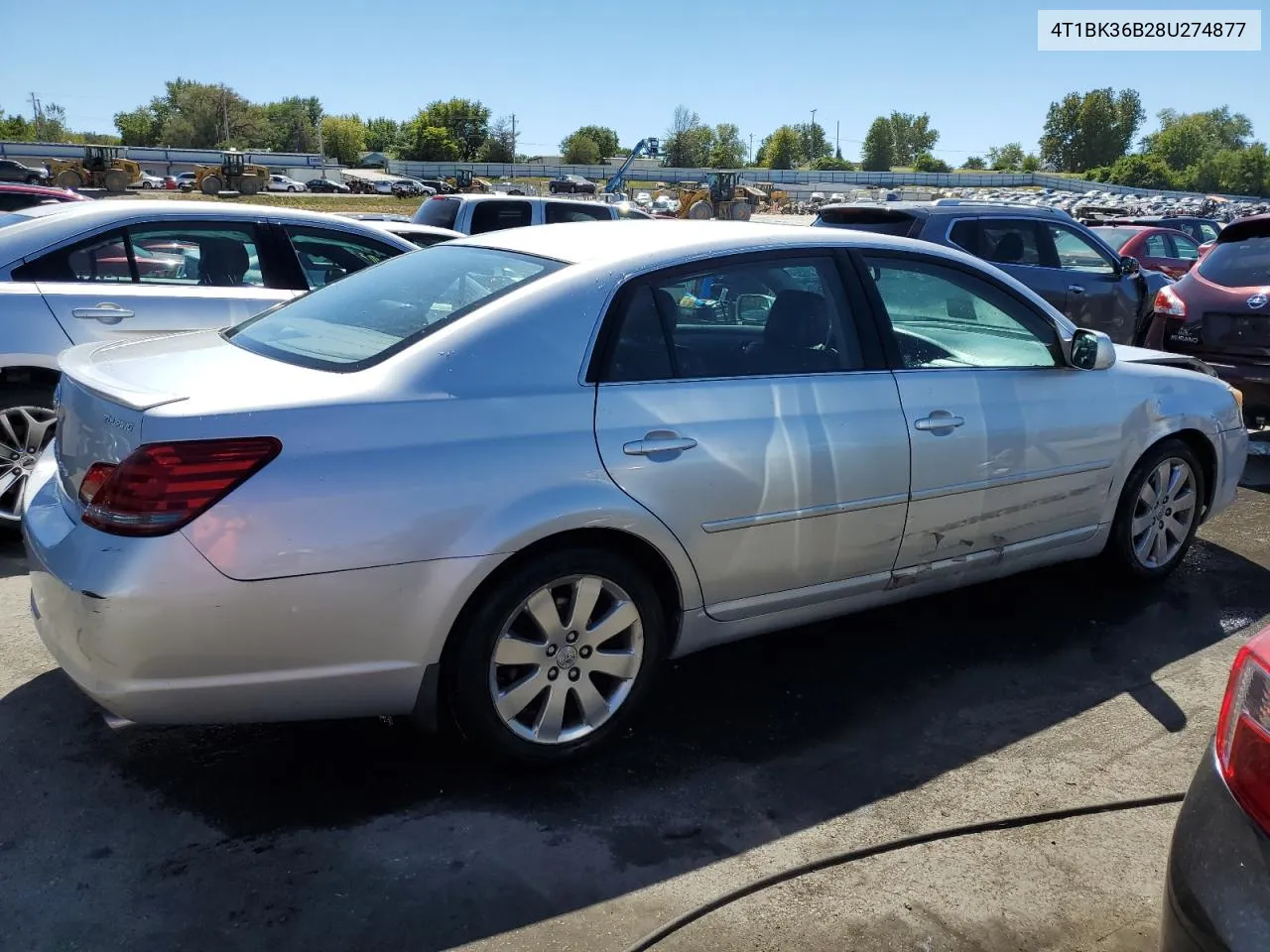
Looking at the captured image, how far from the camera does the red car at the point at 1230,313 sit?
735 centimetres

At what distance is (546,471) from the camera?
3.08 m

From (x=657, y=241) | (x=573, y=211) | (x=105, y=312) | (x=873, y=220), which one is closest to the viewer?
(x=657, y=241)

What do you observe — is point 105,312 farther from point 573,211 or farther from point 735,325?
point 573,211

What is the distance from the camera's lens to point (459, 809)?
3.09 metres

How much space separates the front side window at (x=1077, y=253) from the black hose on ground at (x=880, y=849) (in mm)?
7773

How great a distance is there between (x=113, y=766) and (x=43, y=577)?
0.65 meters

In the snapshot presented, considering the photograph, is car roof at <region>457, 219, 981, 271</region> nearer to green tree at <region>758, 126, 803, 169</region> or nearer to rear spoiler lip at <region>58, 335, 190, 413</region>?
rear spoiler lip at <region>58, 335, 190, 413</region>

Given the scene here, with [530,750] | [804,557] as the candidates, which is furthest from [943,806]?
[530,750]

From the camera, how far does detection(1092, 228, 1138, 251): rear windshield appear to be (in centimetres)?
1493

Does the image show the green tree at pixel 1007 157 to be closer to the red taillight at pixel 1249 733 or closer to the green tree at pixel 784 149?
the green tree at pixel 784 149

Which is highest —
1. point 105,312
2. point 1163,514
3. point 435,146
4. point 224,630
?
point 435,146

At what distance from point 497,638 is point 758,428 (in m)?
1.07

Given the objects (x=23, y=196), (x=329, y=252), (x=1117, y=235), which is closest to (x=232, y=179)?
(x=23, y=196)

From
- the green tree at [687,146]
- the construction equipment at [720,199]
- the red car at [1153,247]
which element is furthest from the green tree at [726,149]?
the red car at [1153,247]
